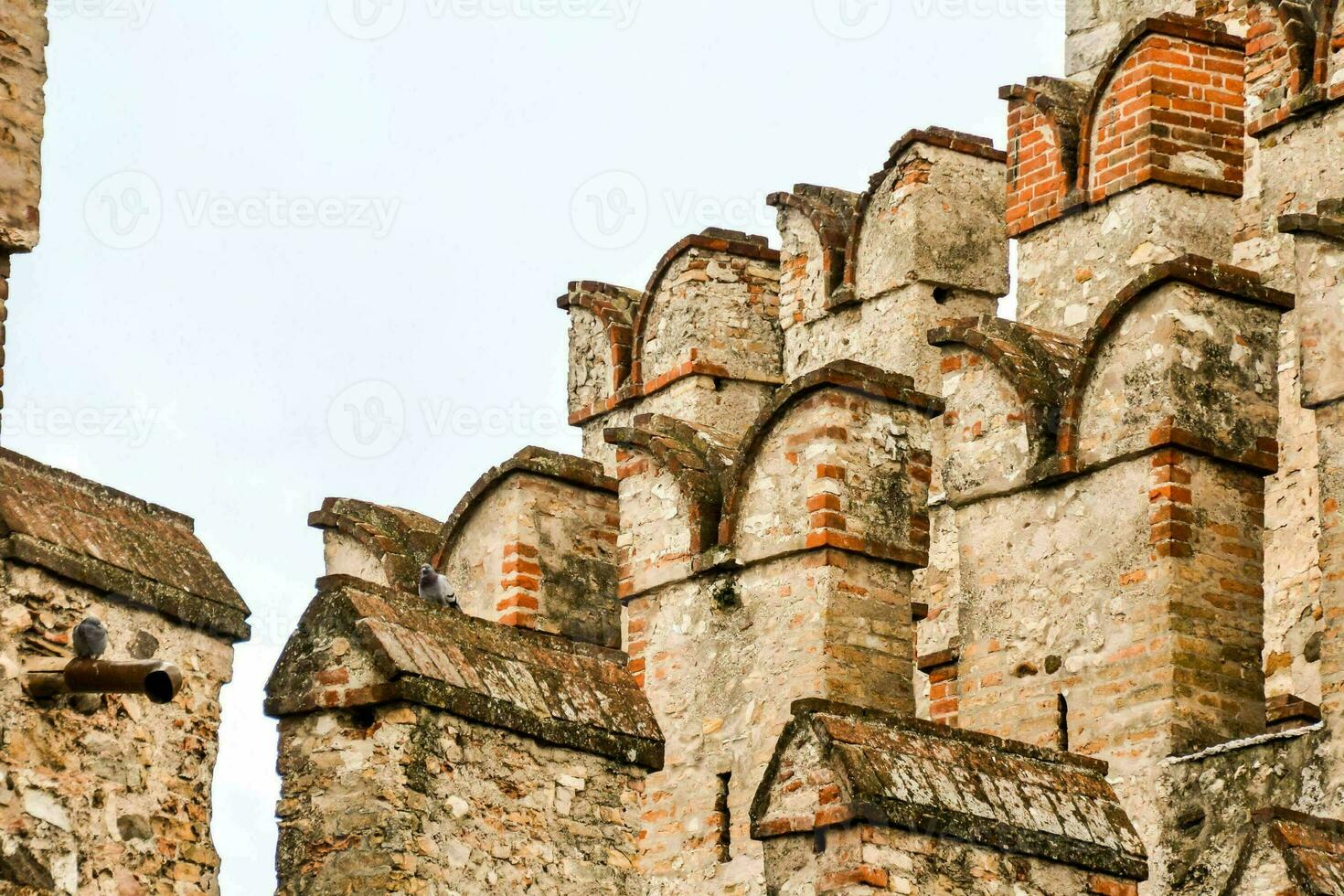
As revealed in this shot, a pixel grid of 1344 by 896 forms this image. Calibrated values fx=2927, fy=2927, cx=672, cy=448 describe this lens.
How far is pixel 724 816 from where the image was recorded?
13797 millimetres

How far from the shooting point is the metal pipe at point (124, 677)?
7949 mm

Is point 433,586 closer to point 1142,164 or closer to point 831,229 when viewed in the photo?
point 1142,164

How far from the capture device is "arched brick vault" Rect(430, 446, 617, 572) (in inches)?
572

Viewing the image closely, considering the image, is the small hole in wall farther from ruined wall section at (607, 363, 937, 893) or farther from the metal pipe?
the metal pipe

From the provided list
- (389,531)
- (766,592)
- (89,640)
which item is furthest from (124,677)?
(389,531)

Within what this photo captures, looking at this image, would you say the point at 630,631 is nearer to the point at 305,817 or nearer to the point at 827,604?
the point at 827,604

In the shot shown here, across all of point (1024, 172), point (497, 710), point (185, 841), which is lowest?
point (185, 841)

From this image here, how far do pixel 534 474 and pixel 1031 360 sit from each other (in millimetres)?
2696

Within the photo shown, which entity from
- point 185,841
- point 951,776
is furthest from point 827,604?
point 185,841

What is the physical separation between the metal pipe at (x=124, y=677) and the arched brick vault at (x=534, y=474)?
257 inches

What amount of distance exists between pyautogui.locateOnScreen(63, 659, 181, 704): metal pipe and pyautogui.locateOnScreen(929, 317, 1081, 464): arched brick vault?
5786 millimetres

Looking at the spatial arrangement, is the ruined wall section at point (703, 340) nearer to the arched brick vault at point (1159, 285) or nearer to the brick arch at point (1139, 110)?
the brick arch at point (1139, 110)

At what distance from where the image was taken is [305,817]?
368 inches

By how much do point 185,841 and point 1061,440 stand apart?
5460mm
